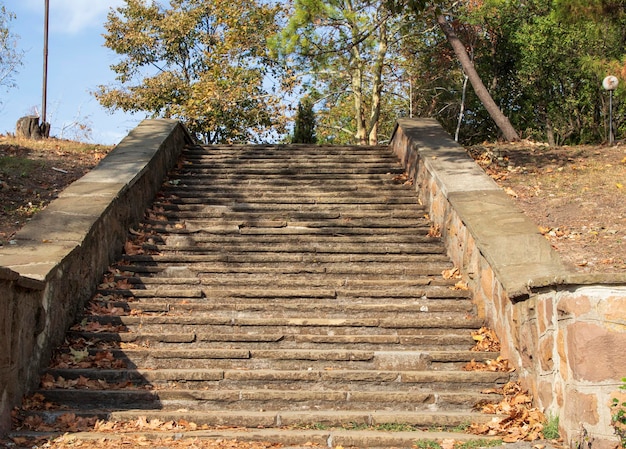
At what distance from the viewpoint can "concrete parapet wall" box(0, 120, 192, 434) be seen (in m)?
5.30

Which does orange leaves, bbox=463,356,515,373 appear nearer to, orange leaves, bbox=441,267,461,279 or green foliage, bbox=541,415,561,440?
green foliage, bbox=541,415,561,440

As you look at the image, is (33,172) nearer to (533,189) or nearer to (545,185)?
(533,189)

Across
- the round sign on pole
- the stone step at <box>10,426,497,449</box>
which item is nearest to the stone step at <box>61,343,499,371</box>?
the stone step at <box>10,426,497,449</box>

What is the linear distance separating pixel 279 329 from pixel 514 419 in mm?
2263

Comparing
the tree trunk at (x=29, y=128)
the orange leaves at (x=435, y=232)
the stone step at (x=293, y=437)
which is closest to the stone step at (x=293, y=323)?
the stone step at (x=293, y=437)

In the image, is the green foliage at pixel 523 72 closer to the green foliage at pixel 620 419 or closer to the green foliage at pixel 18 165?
the green foliage at pixel 18 165

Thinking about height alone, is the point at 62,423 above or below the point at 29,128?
below

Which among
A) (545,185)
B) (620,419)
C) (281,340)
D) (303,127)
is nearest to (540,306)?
(620,419)

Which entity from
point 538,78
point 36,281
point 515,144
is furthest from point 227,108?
point 36,281

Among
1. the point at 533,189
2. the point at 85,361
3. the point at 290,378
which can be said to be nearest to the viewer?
the point at 290,378

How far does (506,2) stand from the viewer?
24.0 m

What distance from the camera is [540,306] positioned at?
5527 millimetres

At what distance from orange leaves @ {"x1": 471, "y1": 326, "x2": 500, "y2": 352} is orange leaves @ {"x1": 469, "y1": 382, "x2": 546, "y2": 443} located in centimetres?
61

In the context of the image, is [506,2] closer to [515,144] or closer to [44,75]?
[515,144]
